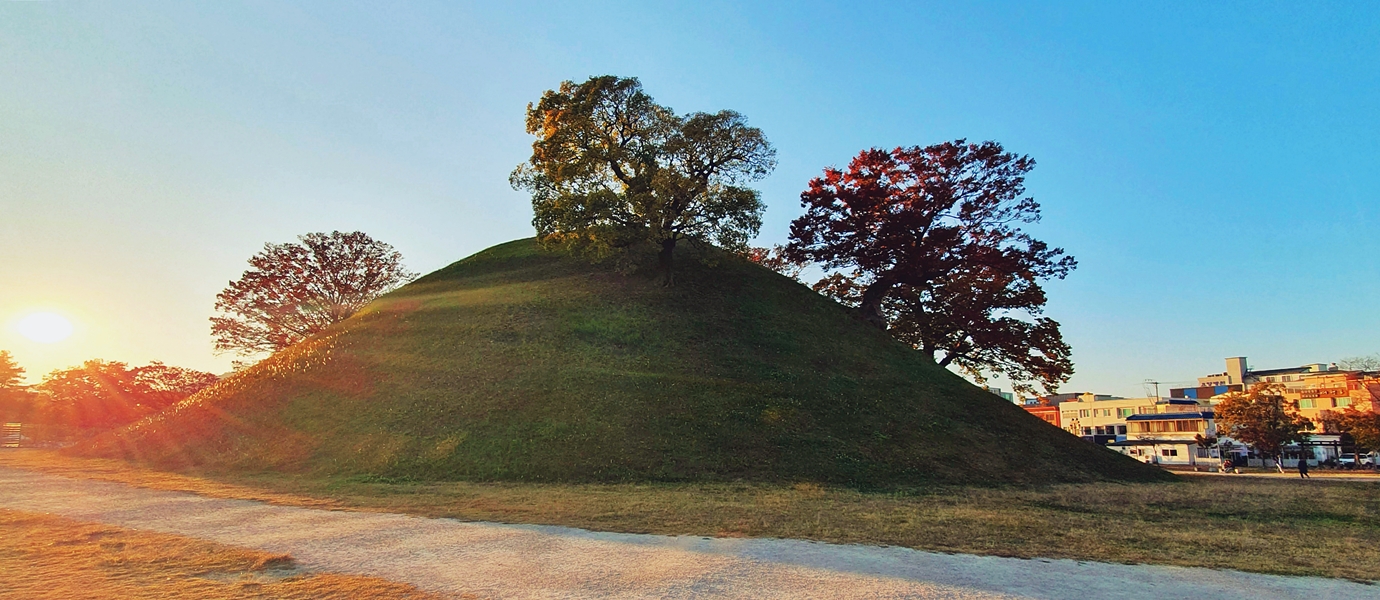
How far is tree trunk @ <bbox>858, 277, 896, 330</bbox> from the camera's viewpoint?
3500 cm

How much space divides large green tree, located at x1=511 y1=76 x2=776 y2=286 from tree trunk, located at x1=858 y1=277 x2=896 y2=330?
28.4ft

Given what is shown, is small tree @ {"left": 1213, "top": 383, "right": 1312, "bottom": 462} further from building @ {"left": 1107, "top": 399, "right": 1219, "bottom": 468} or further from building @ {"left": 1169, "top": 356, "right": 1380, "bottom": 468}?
building @ {"left": 1107, "top": 399, "right": 1219, "bottom": 468}

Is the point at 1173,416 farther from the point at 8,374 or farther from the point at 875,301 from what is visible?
the point at 8,374

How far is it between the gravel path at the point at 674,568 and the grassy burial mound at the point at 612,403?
8.15 m

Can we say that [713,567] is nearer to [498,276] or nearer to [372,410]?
[372,410]

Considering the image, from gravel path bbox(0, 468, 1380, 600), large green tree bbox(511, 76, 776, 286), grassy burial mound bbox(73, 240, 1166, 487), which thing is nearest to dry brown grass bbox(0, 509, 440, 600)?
gravel path bbox(0, 468, 1380, 600)

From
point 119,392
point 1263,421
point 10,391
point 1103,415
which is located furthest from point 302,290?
point 1103,415

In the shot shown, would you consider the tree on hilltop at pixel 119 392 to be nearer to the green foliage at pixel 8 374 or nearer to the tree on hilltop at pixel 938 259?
the green foliage at pixel 8 374

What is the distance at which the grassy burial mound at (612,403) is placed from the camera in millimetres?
19281

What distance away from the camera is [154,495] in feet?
47.0

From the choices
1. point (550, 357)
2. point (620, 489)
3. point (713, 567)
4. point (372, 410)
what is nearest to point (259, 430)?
point (372, 410)

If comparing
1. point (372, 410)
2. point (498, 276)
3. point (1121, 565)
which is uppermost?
point (498, 276)

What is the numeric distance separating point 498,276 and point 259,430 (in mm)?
14697

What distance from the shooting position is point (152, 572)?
7258 mm
